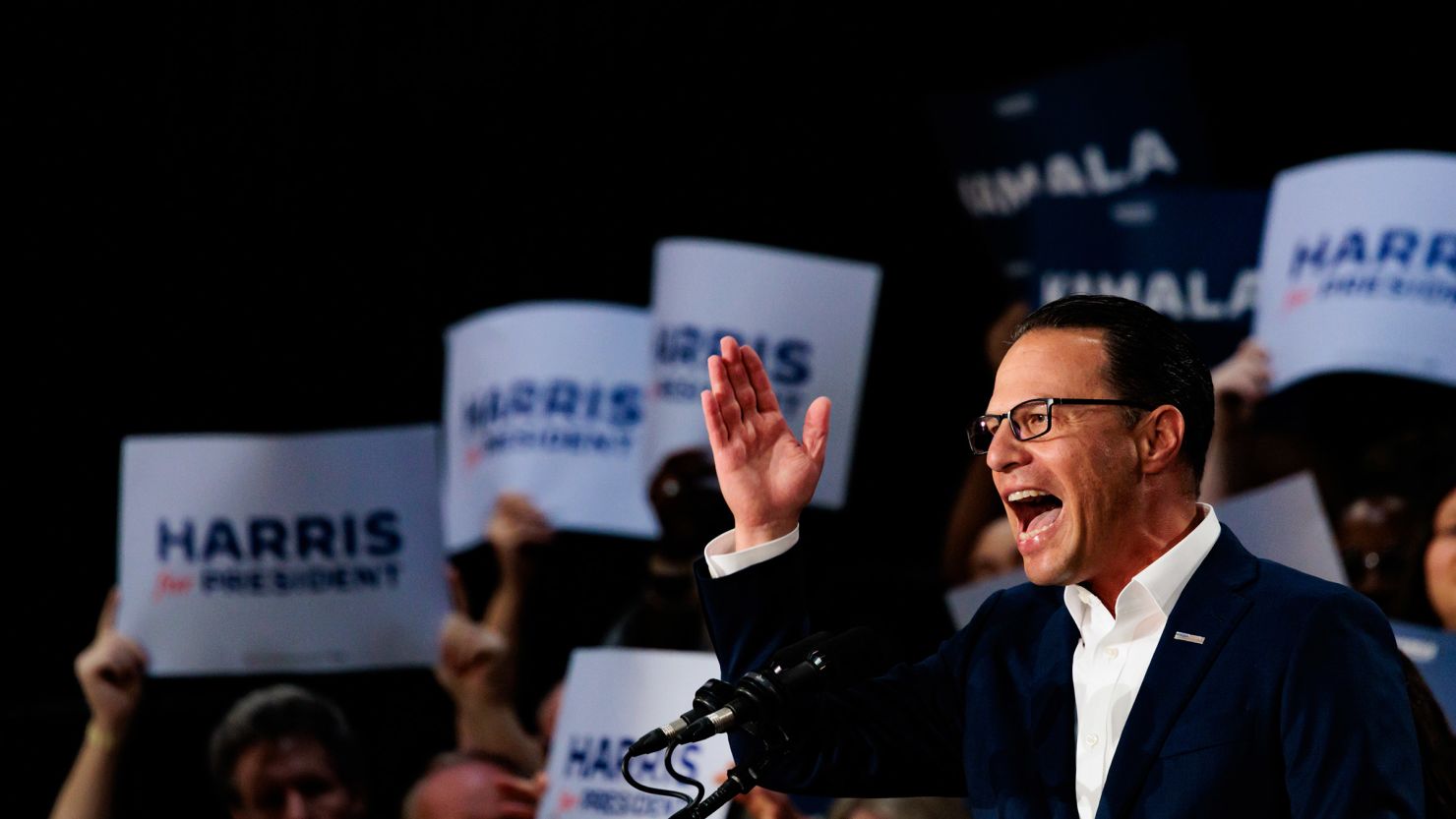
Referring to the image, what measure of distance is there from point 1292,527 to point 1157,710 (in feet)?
5.25

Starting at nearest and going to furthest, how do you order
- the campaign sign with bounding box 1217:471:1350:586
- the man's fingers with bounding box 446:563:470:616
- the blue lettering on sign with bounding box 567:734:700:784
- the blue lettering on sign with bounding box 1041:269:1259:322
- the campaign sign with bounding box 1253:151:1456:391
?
the campaign sign with bounding box 1217:471:1350:586 < the campaign sign with bounding box 1253:151:1456:391 < the blue lettering on sign with bounding box 567:734:700:784 < the blue lettering on sign with bounding box 1041:269:1259:322 < the man's fingers with bounding box 446:563:470:616

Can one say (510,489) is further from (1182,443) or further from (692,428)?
(1182,443)

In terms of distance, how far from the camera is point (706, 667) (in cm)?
333

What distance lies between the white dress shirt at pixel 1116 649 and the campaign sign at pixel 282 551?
10.0 ft

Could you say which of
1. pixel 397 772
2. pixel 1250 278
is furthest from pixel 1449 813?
pixel 397 772

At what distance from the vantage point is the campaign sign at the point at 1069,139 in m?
4.11

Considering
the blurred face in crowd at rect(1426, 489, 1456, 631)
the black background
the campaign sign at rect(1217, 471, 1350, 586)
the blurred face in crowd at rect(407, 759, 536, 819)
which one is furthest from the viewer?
the black background

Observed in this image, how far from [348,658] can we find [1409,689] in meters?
3.07

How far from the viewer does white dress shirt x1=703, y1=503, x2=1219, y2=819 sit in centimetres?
157

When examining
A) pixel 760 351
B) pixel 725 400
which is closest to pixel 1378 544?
pixel 760 351

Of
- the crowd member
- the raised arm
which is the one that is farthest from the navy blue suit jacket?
the raised arm

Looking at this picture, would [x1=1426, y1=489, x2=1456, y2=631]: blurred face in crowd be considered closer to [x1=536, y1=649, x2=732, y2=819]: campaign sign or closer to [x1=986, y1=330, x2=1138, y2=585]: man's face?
[x1=536, y1=649, x2=732, y2=819]: campaign sign

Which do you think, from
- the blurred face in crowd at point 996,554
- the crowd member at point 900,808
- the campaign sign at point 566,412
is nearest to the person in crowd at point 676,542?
the campaign sign at point 566,412

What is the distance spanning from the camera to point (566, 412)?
453cm
